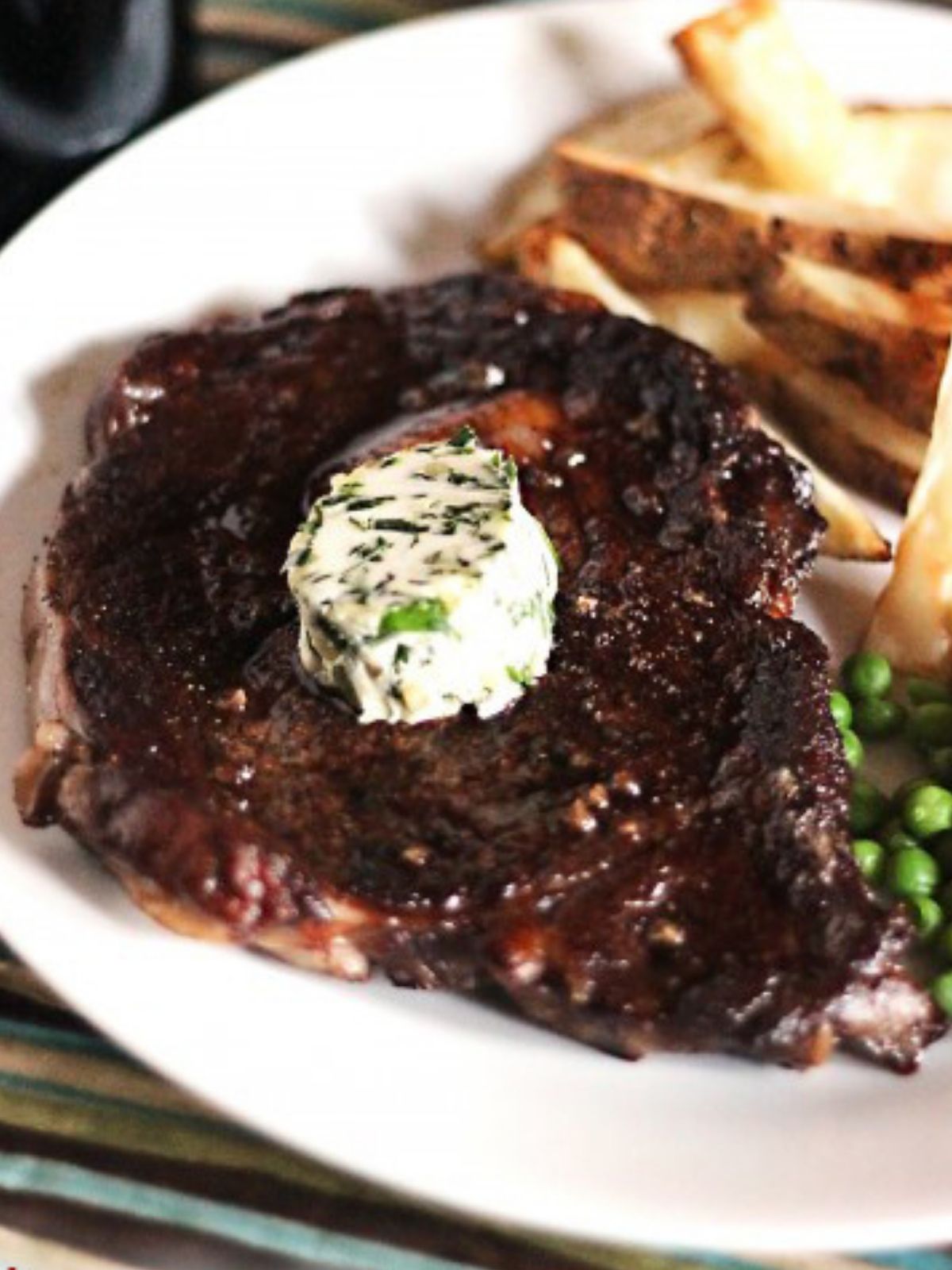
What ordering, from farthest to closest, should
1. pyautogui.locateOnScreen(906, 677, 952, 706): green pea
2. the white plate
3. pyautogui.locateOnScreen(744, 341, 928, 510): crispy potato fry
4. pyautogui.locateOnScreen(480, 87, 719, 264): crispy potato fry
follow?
pyautogui.locateOnScreen(480, 87, 719, 264): crispy potato fry
pyautogui.locateOnScreen(744, 341, 928, 510): crispy potato fry
pyautogui.locateOnScreen(906, 677, 952, 706): green pea
the white plate

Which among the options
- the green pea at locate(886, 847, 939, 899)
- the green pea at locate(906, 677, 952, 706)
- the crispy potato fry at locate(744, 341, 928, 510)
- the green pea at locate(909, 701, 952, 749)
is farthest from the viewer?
the crispy potato fry at locate(744, 341, 928, 510)

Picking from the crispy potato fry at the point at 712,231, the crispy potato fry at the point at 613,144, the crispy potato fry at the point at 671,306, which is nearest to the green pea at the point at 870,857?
the crispy potato fry at the point at 671,306

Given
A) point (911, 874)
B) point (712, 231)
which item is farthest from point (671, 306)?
point (911, 874)

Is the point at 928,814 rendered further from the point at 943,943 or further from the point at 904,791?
the point at 943,943

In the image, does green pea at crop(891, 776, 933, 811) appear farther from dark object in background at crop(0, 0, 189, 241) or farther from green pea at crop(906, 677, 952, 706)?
dark object in background at crop(0, 0, 189, 241)

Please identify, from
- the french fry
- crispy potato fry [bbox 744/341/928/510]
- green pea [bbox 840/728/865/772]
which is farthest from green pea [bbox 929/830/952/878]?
the french fry
